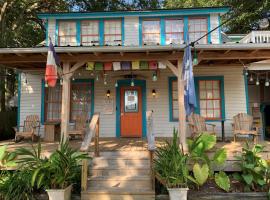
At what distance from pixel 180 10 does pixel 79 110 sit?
561cm

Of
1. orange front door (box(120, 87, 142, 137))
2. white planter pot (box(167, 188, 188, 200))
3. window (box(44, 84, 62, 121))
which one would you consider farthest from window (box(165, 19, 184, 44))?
white planter pot (box(167, 188, 188, 200))

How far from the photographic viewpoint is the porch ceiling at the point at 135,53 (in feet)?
22.8

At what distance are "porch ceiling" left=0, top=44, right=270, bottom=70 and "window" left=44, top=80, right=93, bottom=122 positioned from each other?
2.91 metres

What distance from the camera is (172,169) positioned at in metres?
5.21

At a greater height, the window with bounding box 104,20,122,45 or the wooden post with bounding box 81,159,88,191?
the window with bounding box 104,20,122,45

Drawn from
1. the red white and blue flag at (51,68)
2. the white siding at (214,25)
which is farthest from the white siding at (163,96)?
the red white and blue flag at (51,68)

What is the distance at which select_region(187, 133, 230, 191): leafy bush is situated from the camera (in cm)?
560

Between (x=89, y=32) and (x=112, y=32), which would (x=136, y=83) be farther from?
(x=89, y=32)

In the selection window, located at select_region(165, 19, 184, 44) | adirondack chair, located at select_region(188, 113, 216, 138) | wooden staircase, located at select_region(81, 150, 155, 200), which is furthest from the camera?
window, located at select_region(165, 19, 184, 44)

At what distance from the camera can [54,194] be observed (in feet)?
16.2

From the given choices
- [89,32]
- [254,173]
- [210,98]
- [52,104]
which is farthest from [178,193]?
[89,32]

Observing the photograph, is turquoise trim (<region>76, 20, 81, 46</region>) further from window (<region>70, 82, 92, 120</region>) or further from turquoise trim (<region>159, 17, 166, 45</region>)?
turquoise trim (<region>159, 17, 166, 45</region>)

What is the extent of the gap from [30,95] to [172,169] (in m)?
7.38

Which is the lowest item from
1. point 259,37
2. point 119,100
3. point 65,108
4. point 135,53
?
point 65,108
